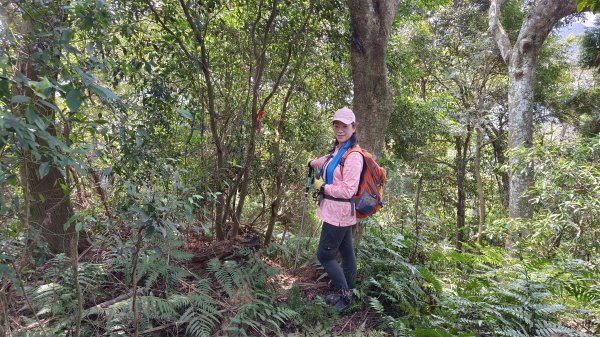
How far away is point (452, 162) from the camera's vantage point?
57.9 ft

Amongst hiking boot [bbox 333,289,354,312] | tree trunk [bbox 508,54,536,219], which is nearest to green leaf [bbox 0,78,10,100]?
hiking boot [bbox 333,289,354,312]

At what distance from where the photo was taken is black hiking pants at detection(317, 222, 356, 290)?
14.6 ft

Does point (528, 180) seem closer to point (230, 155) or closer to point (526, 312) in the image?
point (526, 312)

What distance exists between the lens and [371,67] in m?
5.20

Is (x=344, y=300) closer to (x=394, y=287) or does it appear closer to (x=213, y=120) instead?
(x=394, y=287)

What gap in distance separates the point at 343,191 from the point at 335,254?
0.79 metres

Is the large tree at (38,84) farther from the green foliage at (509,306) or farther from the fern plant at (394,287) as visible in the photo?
the green foliage at (509,306)

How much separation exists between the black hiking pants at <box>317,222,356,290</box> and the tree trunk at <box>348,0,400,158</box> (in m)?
1.32

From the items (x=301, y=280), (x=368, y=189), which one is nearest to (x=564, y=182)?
(x=368, y=189)

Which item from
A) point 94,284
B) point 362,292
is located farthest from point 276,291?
point 94,284

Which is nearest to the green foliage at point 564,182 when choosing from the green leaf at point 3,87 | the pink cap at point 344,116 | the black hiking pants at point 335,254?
the black hiking pants at point 335,254

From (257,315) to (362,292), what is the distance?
128cm

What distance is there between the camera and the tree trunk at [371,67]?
202 inches

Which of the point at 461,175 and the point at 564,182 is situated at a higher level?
the point at 461,175
